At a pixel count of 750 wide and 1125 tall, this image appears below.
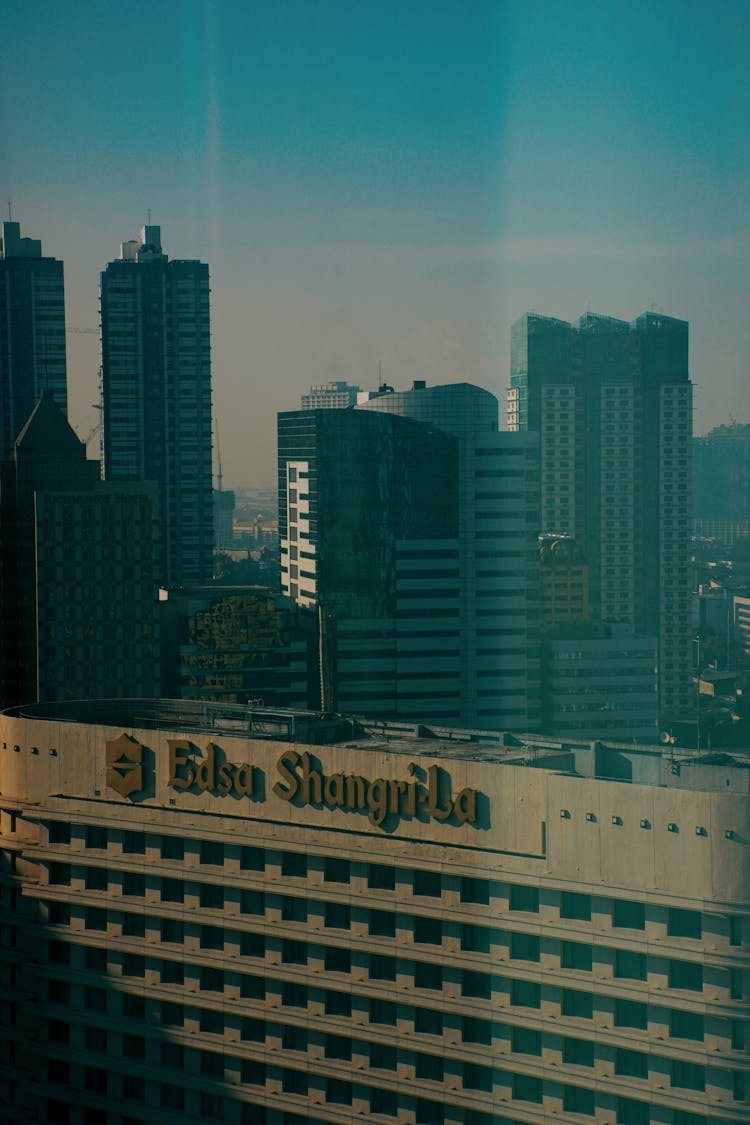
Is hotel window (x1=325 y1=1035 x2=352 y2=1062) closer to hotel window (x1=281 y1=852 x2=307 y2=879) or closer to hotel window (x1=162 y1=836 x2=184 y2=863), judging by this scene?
hotel window (x1=281 y1=852 x2=307 y2=879)

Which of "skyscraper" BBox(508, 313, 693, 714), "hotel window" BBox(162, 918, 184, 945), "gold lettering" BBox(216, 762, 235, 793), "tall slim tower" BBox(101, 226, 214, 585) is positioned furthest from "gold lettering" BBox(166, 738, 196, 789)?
"tall slim tower" BBox(101, 226, 214, 585)

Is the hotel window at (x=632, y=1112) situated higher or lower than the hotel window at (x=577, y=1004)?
lower

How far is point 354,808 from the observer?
4.07 meters

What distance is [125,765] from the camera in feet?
14.7

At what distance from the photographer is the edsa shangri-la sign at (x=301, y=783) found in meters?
3.91

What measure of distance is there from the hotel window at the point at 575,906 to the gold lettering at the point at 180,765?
1278 millimetres

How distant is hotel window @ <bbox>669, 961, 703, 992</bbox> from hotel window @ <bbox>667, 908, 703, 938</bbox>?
63 mm

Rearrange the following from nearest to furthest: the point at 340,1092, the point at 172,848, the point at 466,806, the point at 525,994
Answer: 1. the point at 525,994
2. the point at 466,806
3. the point at 340,1092
4. the point at 172,848

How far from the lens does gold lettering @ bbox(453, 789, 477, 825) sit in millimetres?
3826

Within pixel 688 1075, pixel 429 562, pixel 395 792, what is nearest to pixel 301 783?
pixel 395 792

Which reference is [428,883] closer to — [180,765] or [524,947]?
[524,947]

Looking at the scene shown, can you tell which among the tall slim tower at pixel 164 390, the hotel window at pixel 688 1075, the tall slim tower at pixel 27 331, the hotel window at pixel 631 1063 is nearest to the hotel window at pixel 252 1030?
the hotel window at pixel 631 1063

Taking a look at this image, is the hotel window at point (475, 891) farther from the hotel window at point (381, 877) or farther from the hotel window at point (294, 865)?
the hotel window at point (294, 865)

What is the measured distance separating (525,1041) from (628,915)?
422mm
